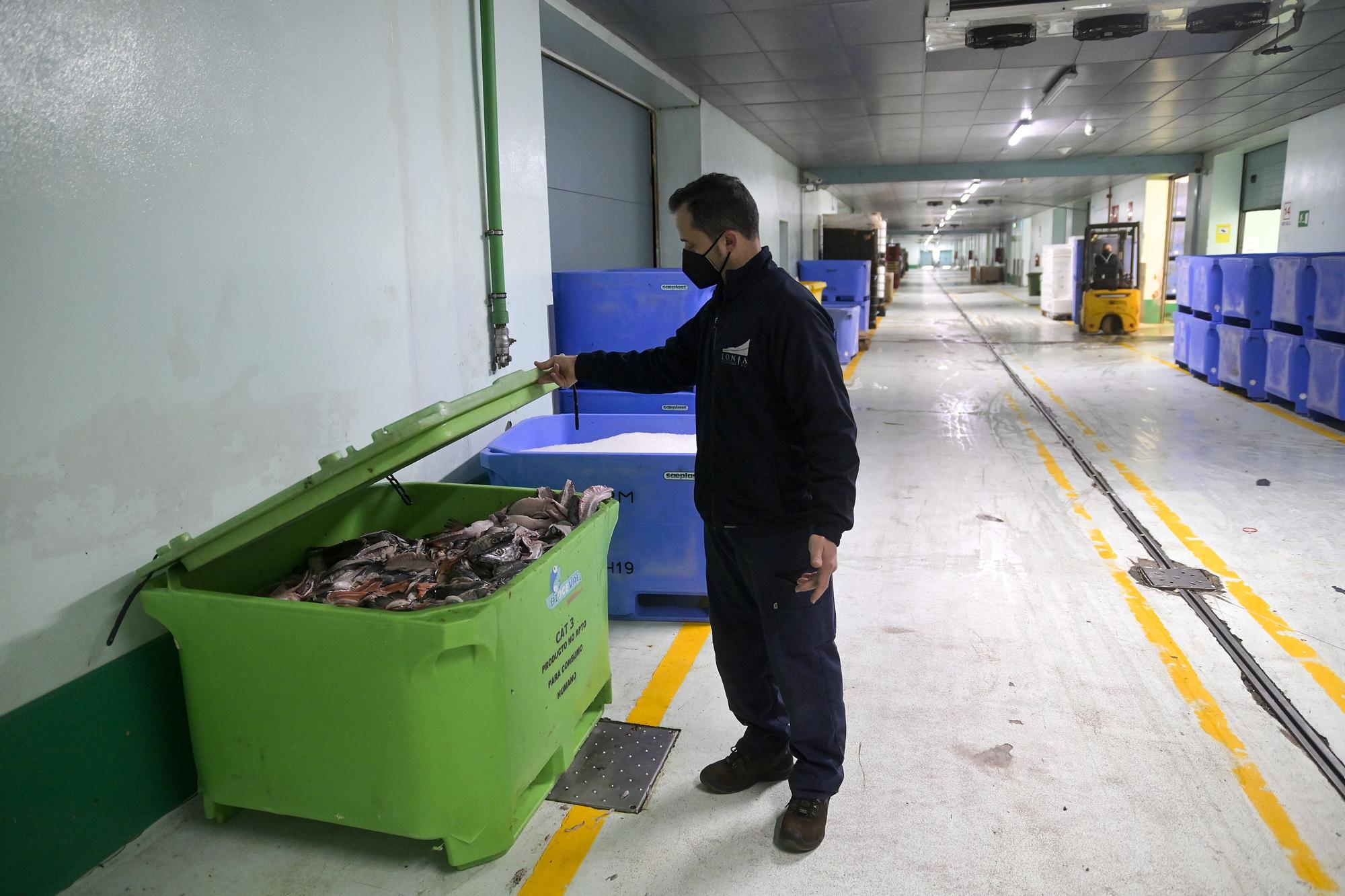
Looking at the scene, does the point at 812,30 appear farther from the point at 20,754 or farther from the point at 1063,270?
the point at 1063,270

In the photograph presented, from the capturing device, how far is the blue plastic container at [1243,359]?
9.66 meters

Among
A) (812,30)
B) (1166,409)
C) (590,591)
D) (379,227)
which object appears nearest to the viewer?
(590,591)

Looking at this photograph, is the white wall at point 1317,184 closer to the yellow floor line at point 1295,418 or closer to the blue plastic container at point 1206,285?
the blue plastic container at point 1206,285

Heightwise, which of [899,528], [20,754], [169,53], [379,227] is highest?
[169,53]

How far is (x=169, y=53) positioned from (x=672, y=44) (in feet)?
19.4

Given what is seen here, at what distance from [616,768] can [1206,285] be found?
11.2 m

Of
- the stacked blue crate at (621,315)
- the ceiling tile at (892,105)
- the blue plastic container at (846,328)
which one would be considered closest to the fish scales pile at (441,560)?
the stacked blue crate at (621,315)

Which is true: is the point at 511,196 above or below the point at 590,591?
above

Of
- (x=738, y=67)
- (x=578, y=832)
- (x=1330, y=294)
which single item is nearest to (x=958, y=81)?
(x=738, y=67)

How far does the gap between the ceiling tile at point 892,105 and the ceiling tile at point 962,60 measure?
161 cm

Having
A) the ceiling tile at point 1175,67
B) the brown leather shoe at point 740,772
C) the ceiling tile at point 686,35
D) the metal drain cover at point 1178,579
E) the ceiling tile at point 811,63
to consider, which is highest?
the ceiling tile at point 1175,67

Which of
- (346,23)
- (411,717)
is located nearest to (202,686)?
(411,717)

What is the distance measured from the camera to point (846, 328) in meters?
13.6

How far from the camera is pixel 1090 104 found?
39.0 ft
